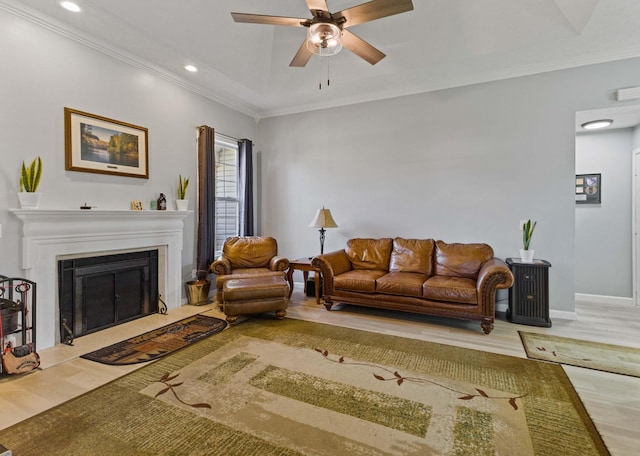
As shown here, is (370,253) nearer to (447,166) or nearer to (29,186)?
(447,166)

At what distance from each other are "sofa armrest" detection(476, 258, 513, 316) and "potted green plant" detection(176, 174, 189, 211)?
381cm

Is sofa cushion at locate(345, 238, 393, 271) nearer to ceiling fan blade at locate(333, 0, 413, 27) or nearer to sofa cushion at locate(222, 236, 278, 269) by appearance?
sofa cushion at locate(222, 236, 278, 269)

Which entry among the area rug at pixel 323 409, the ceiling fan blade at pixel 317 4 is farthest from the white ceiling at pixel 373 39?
Result: the area rug at pixel 323 409

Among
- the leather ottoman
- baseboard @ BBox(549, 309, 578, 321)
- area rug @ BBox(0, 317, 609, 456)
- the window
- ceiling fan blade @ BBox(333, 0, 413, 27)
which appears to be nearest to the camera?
area rug @ BBox(0, 317, 609, 456)

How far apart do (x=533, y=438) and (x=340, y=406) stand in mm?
1121

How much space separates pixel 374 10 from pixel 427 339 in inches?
119

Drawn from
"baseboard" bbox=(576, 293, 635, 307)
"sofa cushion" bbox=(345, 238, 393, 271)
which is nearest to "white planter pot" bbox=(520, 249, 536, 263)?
"sofa cushion" bbox=(345, 238, 393, 271)

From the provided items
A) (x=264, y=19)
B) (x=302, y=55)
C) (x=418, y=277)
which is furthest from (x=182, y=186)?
(x=418, y=277)

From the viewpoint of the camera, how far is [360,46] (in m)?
2.91

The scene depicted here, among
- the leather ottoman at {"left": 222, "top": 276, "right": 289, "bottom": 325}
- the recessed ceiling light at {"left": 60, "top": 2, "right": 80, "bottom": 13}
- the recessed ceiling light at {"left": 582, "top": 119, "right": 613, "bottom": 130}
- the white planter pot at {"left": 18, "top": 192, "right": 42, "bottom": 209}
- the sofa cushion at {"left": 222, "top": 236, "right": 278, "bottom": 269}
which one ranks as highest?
the recessed ceiling light at {"left": 60, "top": 2, "right": 80, "bottom": 13}

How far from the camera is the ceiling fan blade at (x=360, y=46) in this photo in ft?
9.09

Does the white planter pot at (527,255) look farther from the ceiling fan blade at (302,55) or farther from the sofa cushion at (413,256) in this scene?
the ceiling fan blade at (302,55)

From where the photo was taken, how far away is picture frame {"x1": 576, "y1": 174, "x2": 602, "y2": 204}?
4.66 meters

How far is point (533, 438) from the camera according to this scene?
1.80 metres
